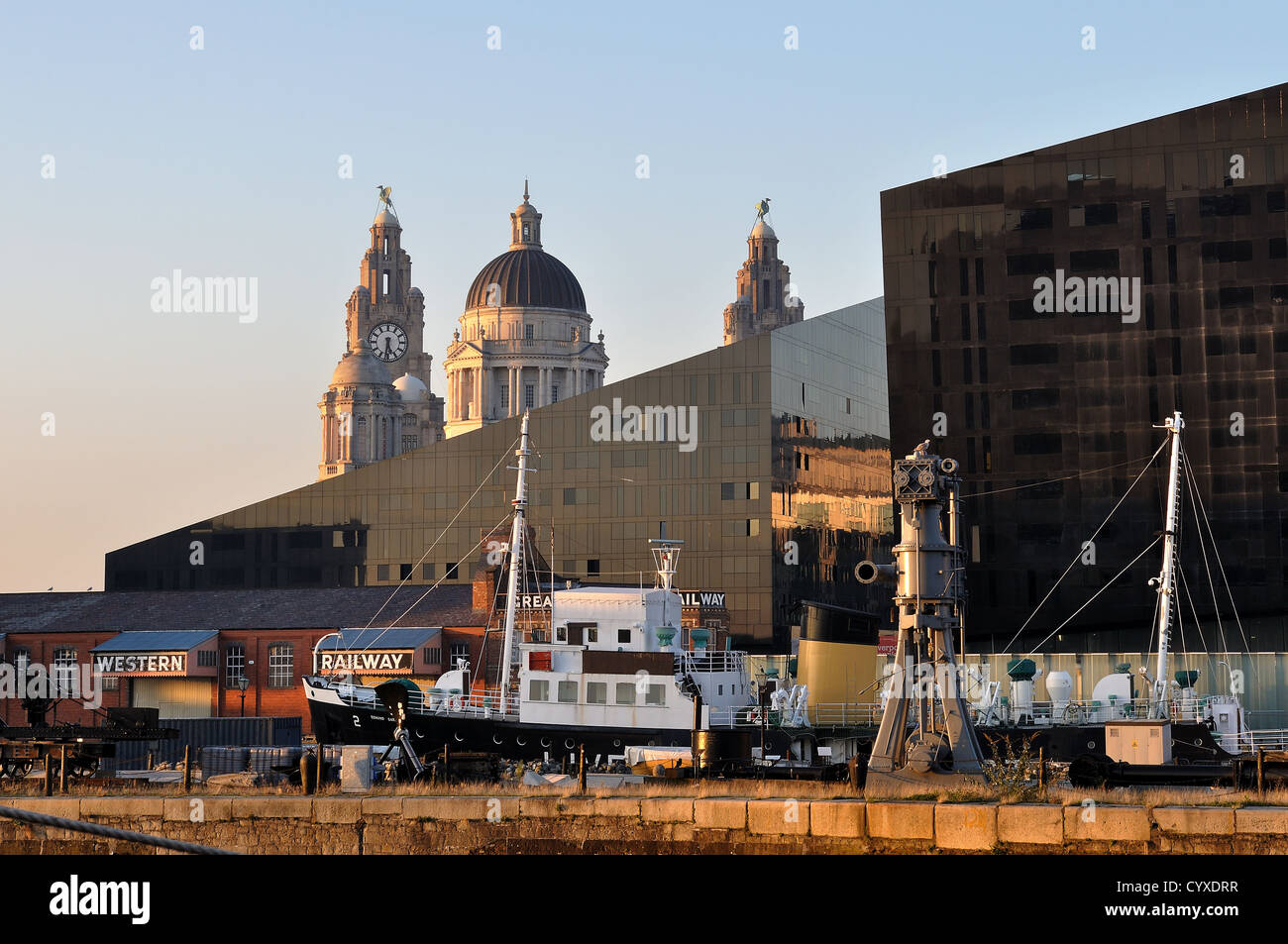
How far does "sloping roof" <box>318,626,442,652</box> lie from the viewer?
245 ft

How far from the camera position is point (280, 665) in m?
77.4

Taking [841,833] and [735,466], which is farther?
[735,466]

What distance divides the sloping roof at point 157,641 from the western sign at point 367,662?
264 inches

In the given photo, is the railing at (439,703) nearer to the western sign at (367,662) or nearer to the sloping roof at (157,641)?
the western sign at (367,662)

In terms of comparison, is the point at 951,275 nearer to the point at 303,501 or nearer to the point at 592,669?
the point at 303,501

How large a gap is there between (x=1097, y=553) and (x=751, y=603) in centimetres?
1727

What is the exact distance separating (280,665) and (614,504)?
63.6 ft

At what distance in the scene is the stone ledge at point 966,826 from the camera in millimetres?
23250

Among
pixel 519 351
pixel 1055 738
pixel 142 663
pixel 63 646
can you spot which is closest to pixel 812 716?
pixel 1055 738

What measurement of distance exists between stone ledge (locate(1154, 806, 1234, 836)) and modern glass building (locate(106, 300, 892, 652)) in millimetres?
61939

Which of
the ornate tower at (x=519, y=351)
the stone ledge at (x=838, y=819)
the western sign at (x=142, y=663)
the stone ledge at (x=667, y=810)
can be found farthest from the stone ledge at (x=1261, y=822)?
the ornate tower at (x=519, y=351)
